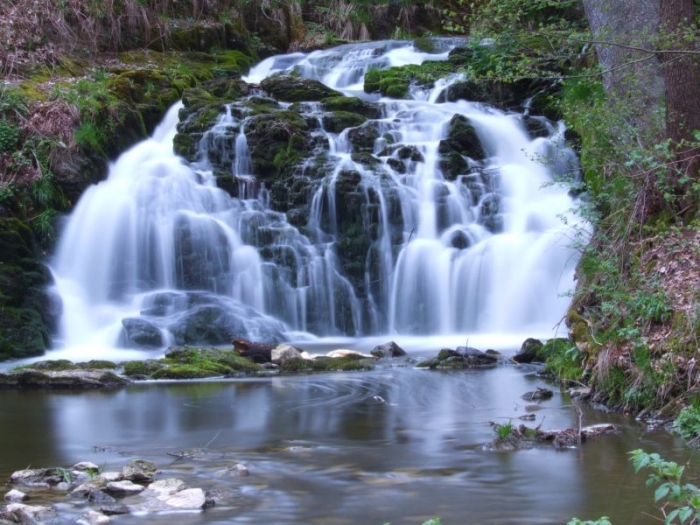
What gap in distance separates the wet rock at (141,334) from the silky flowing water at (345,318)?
0.11m

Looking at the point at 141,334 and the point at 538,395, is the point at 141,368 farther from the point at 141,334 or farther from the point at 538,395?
the point at 538,395

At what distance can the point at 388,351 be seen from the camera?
13.1 meters

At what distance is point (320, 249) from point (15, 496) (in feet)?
39.3

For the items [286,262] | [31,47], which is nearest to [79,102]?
[31,47]

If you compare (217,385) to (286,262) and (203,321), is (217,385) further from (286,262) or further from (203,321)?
(286,262)

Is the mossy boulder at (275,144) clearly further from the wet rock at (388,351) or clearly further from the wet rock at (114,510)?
the wet rock at (114,510)

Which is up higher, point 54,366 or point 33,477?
point 33,477

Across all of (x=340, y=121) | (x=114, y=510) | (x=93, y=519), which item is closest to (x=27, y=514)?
(x=93, y=519)

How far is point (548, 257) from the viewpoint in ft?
50.5

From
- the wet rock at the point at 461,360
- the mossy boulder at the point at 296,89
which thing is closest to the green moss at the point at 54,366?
the wet rock at the point at 461,360

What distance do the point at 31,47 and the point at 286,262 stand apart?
30.8ft

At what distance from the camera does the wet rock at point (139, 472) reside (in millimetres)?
5342

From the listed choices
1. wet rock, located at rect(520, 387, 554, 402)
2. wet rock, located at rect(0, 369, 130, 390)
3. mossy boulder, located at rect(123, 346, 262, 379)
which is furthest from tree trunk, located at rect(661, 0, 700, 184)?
wet rock, located at rect(0, 369, 130, 390)

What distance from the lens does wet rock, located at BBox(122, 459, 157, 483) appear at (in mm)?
5342
